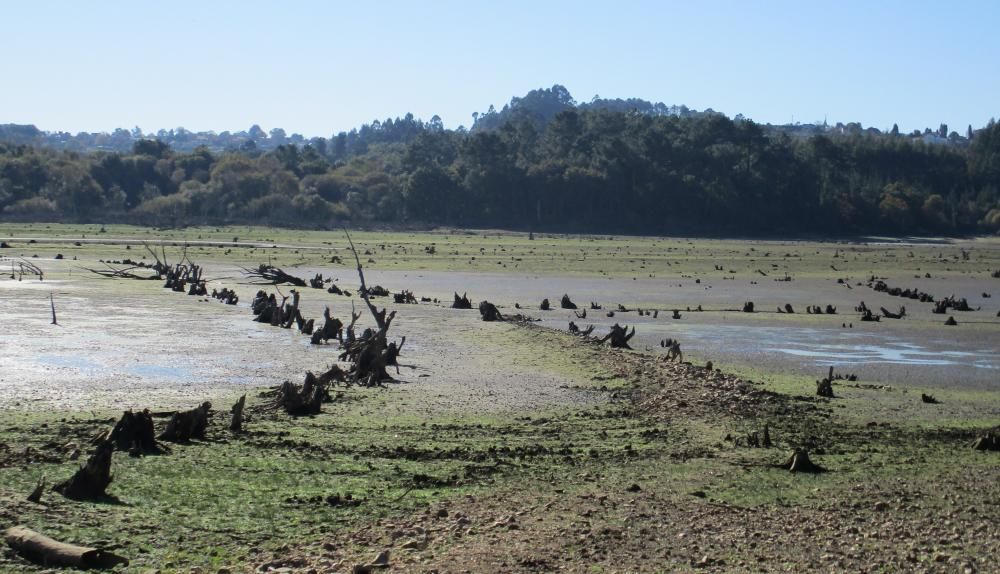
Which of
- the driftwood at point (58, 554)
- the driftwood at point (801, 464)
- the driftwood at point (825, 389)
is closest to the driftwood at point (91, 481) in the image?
the driftwood at point (58, 554)

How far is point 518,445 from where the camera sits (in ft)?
46.5

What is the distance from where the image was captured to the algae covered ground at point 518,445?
972cm

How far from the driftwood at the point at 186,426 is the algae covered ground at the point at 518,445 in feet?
1.06

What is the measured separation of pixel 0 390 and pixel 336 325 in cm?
857

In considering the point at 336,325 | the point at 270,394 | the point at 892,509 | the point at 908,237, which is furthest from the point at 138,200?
the point at 892,509

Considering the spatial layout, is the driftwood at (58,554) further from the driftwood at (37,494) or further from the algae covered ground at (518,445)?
the driftwood at (37,494)

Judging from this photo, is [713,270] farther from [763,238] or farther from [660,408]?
[763,238]

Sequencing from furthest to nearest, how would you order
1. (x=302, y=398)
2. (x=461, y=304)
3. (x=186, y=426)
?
(x=461, y=304)
(x=302, y=398)
(x=186, y=426)

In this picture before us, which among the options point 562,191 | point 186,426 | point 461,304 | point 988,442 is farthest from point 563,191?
point 186,426

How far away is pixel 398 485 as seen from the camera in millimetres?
11766

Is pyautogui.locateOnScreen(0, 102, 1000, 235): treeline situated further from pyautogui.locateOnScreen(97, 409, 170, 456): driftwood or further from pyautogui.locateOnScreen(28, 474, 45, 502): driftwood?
pyautogui.locateOnScreen(28, 474, 45, 502): driftwood

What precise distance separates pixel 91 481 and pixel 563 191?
109 meters

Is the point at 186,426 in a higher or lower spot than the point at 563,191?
lower

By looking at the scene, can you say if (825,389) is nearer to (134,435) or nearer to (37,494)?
(134,435)
